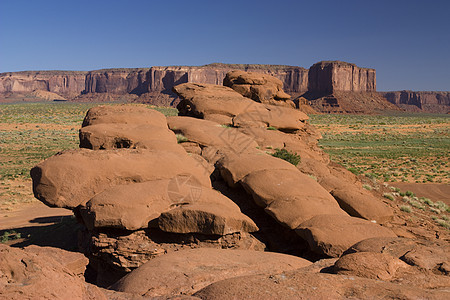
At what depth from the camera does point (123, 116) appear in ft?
45.0

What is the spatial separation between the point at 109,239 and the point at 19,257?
462 centimetres

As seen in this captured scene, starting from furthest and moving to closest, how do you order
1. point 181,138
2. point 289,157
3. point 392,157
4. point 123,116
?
point 392,157, point 289,157, point 123,116, point 181,138

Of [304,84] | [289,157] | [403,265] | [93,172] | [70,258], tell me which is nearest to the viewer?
[403,265]

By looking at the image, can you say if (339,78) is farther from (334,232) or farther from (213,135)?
(334,232)

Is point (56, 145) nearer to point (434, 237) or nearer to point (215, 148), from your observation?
point (215, 148)

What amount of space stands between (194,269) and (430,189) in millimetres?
20491

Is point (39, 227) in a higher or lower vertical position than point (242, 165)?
lower

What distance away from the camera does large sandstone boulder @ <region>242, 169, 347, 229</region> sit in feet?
32.5

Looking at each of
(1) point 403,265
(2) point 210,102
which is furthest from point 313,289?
(2) point 210,102

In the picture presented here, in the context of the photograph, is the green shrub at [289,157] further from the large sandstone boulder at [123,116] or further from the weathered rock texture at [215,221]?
the large sandstone boulder at [123,116]

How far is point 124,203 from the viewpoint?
8867mm

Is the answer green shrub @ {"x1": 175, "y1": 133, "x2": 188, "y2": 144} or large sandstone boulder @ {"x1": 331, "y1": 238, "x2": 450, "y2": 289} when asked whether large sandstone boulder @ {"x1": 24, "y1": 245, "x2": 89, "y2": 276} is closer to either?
large sandstone boulder @ {"x1": 331, "y1": 238, "x2": 450, "y2": 289}

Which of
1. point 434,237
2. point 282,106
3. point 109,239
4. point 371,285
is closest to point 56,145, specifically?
point 282,106

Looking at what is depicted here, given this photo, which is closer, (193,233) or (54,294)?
(54,294)
